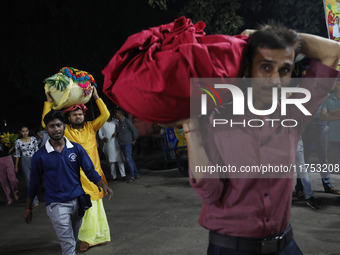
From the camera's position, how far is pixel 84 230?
207 inches

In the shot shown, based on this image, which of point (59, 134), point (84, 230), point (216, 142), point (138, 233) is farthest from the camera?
point (138, 233)

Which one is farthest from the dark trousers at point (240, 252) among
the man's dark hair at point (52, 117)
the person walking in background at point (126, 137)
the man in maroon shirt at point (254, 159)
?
the person walking in background at point (126, 137)

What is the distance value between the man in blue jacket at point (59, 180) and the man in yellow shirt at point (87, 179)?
86cm

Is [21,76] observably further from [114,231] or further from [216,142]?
[216,142]

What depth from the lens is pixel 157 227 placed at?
237 inches

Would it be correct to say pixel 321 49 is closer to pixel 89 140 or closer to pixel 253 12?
pixel 89 140

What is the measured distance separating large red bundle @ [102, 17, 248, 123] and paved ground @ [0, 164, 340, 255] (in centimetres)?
350

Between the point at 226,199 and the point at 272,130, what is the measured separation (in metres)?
0.38

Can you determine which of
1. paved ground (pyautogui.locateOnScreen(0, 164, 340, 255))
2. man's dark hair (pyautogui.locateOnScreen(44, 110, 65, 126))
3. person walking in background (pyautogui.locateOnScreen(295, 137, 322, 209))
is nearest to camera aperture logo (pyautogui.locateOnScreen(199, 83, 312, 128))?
man's dark hair (pyautogui.locateOnScreen(44, 110, 65, 126))

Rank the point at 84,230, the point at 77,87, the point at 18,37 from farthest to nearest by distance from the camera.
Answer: the point at 18,37
the point at 84,230
the point at 77,87

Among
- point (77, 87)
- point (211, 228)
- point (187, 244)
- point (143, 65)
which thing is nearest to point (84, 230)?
point (187, 244)

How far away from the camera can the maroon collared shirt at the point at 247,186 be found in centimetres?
185

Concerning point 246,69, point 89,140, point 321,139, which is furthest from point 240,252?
point 321,139

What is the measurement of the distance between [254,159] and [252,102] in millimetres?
263
